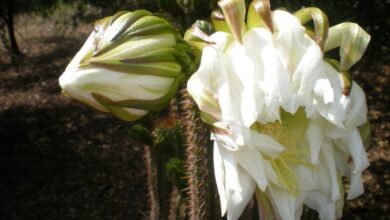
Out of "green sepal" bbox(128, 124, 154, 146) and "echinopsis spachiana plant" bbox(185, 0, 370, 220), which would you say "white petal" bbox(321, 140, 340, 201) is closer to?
"echinopsis spachiana plant" bbox(185, 0, 370, 220)

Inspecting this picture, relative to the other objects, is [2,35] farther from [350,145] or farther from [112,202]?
[350,145]

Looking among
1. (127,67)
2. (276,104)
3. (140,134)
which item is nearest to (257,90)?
(276,104)

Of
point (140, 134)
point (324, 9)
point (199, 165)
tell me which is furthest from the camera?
point (324, 9)

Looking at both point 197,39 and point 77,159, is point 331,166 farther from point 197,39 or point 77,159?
point 77,159

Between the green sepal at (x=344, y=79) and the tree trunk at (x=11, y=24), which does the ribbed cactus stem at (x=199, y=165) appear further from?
the tree trunk at (x=11, y=24)

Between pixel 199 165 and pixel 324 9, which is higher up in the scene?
pixel 199 165

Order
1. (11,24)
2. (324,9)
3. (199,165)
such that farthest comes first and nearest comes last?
(11,24)
(324,9)
(199,165)

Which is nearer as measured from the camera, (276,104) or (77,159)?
(276,104)
